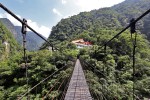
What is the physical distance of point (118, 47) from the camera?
23.5 m

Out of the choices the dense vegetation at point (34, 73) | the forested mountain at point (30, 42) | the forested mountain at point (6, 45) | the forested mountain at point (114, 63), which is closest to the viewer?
the forested mountain at point (114, 63)

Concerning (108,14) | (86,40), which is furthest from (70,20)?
(86,40)

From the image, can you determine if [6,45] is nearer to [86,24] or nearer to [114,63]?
[86,24]

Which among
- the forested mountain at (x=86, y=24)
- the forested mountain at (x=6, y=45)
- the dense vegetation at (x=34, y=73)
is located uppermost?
the forested mountain at (x=86, y=24)

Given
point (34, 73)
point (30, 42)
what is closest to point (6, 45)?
point (34, 73)

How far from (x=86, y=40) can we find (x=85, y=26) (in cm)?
1610

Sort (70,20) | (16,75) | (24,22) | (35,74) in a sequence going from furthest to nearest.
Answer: (70,20), (16,75), (35,74), (24,22)

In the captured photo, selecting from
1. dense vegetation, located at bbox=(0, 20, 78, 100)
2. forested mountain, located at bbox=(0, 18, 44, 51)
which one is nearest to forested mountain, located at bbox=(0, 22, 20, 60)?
dense vegetation, located at bbox=(0, 20, 78, 100)

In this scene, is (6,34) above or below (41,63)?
above

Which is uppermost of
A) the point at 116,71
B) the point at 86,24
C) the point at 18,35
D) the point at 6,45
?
the point at 18,35

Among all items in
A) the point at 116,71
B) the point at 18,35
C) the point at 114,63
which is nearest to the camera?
the point at 116,71

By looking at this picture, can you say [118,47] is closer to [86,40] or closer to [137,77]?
[137,77]

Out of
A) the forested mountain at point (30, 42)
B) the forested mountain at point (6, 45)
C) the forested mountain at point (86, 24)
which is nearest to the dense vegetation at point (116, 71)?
the forested mountain at point (86, 24)

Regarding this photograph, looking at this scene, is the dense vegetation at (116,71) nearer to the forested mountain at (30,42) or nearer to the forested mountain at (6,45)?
the forested mountain at (6,45)
